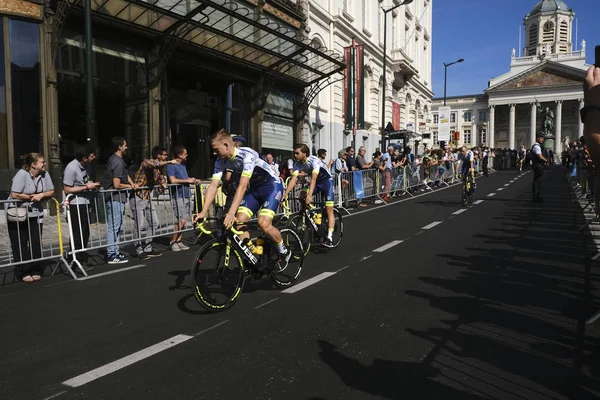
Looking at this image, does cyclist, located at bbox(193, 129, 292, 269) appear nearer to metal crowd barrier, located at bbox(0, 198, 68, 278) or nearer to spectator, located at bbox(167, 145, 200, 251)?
metal crowd barrier, located at bbox(0, 198, 68, 278)

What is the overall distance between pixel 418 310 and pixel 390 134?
86.7 ft

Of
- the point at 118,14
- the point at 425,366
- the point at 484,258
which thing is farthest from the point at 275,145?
the point at 425,366

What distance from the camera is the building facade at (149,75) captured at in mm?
11477

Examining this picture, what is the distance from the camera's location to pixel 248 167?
5160mm

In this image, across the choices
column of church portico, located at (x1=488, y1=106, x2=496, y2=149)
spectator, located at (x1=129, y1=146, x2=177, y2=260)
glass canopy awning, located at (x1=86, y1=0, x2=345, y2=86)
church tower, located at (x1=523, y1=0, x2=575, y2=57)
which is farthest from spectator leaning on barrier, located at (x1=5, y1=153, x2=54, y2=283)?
church tower, located at (x1=523, y1=0, x2=575, y2=57)

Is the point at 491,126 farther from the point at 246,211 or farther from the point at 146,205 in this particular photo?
the point at 246,211

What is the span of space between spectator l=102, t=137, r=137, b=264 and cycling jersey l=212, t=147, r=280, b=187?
2961 millimetres

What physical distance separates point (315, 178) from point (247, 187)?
8.14 ft

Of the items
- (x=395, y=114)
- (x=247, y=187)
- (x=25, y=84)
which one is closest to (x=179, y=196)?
(x=247, y=187)

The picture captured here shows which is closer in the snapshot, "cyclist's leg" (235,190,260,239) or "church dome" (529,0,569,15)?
"cyclist's leg" (235,190,260,239)

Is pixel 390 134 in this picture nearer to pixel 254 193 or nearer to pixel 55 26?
pixel 55 26

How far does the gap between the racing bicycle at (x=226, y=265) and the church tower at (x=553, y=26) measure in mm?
126804

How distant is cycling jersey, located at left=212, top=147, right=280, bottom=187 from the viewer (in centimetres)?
519

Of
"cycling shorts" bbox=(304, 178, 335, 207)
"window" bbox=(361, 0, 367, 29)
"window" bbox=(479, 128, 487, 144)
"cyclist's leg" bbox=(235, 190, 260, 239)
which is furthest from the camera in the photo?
"window" bbox=(479, 128, 487, 144)
